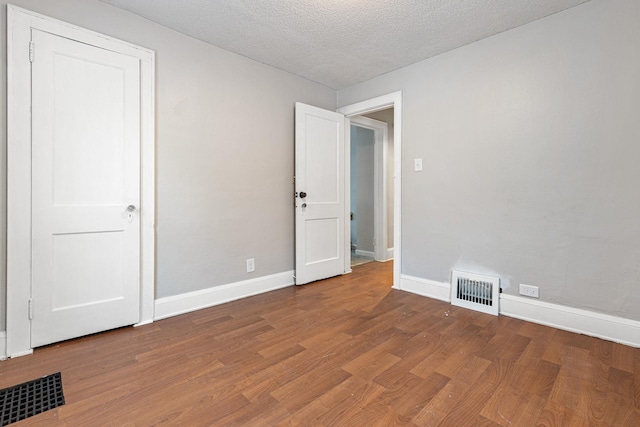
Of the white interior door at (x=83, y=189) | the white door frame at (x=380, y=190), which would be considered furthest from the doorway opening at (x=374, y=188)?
the white interior door at (x=83, y=189)

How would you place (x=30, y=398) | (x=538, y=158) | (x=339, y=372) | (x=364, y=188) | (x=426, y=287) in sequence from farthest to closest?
(x=364, y=188), (x=426, y=287), (x=538, y=158), (x=339, y=372), (x=30, y=398)

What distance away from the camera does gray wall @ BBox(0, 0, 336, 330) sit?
2.43 m

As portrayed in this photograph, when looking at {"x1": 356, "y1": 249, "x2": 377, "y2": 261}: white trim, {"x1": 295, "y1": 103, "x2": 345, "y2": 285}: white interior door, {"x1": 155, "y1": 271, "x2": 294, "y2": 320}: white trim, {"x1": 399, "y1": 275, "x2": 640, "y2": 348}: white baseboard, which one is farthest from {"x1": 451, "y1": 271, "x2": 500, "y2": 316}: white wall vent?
{"x1": 356, "y1": 249, "x2": 377, "y2": 261}: white trim

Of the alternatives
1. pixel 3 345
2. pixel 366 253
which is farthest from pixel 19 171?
pixel 366 253

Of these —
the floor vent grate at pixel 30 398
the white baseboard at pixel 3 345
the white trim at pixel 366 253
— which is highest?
the white trim at pixel 366 253

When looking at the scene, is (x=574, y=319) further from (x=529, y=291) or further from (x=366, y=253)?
(x=366, y=253)

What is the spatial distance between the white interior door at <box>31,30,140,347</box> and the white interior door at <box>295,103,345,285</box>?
5.21 feet

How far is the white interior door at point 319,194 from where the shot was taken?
334cm

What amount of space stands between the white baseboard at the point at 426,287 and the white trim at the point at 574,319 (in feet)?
1.58

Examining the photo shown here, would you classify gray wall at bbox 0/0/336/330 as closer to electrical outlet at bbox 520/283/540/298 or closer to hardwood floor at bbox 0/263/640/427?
hardwood floor at bbox 0/263/640/427

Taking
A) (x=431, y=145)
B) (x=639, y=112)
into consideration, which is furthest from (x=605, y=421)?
(x=431, y=145)

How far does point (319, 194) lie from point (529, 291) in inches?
87.4

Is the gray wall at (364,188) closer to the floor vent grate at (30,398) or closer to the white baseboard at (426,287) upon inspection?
the white baseboard at (426,287)

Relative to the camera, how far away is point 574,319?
7.17 ft
